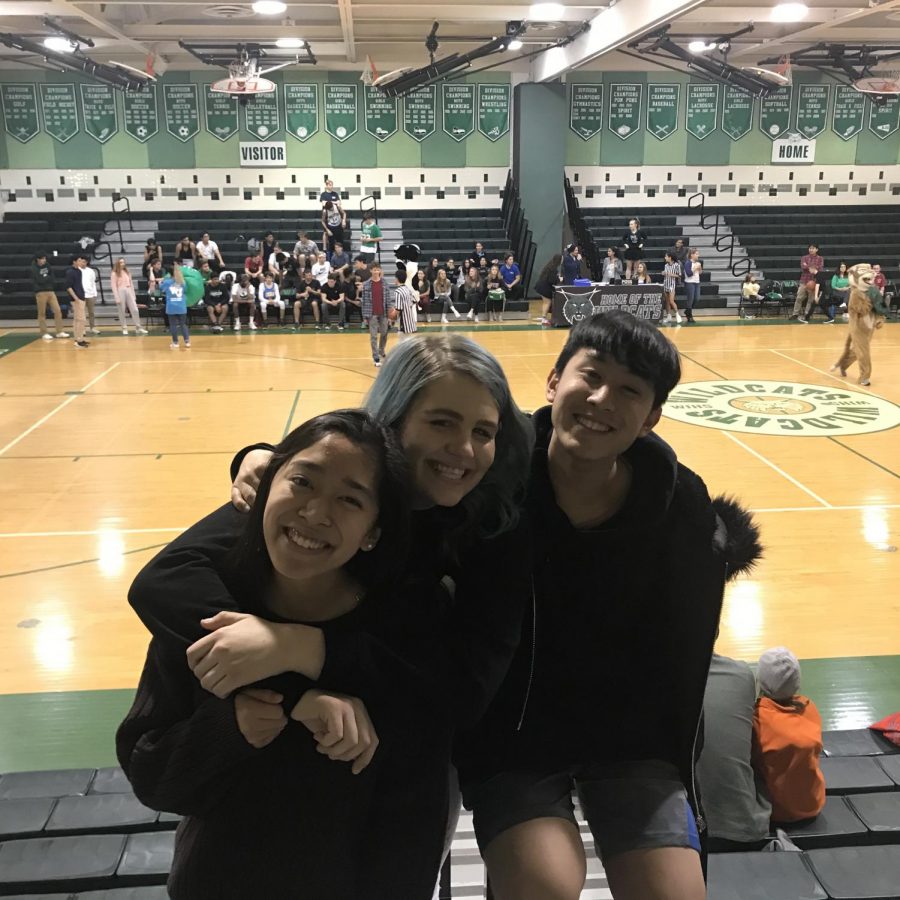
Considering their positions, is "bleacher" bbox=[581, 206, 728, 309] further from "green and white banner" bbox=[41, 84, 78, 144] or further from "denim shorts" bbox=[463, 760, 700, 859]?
"denim shorts" bbox=[463, 760, 700, 859]

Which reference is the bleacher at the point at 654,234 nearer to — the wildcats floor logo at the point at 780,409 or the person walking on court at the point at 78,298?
the wildcats floor logo at the point at 780,409

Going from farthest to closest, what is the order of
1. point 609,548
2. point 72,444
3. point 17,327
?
point 17,327 → point 72,444 → point 609,548

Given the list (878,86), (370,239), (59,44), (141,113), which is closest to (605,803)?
(370,239)

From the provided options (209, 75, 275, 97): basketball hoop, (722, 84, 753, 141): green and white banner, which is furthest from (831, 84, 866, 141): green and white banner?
(209, 75, 275, 97): basketball hoop

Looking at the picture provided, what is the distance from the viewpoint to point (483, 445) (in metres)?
1.60

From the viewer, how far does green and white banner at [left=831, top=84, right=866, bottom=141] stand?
20688mm

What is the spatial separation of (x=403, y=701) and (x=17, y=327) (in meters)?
16.5

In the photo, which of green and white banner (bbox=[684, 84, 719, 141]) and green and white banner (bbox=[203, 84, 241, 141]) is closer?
green and white banner (bbox=[203, 84, 241, 141])

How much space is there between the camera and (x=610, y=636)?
1799mm

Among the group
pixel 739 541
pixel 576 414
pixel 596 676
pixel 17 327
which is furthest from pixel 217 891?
pixel 17 327

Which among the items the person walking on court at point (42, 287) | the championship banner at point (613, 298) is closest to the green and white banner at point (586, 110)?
the championship banner at point (613, 298)

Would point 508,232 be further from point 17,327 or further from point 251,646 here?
point 251,646

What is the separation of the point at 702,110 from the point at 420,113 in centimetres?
711

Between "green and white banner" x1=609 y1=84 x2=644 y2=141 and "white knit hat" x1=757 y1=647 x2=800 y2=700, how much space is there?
65.4 feet
